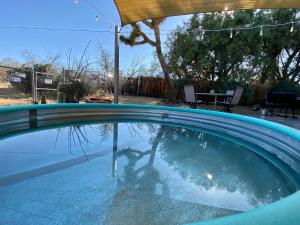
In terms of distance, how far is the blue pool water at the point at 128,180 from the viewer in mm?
1891

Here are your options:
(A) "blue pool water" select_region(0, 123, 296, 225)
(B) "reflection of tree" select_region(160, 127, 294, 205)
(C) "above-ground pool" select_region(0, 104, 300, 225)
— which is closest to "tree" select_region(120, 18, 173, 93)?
(C) "above-ground pool" select_region(0, 104, 300, 225)

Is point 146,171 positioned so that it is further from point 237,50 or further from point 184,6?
point 237,50

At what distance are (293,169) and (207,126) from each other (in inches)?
107

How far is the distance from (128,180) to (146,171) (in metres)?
0.34

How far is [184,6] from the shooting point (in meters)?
5.27

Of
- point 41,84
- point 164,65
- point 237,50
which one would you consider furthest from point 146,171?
point 237,50

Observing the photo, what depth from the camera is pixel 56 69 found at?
10883 millimetres

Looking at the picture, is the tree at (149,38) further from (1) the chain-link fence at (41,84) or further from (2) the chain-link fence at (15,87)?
(2) the chain-link fence at (15,87)

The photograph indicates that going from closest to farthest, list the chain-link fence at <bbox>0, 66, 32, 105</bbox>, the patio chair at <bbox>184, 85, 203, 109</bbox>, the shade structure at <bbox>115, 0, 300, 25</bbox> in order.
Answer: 1. the shade structure at <bbox>115, 0, 300, 25</bbox>
2. the patio chair at <bbox>184, 85, 203, 109</bbox>
3. the chain-link fence at <bbox>0, 66, 32, 105</bbox>

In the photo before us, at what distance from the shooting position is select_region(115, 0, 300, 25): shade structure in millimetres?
4988

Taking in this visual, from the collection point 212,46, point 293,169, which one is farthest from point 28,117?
point 212,46

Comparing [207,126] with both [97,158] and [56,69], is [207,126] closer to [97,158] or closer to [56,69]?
[97,158]

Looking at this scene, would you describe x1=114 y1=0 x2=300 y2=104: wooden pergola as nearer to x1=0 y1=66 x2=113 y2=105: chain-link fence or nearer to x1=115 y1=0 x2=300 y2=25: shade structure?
x1=115 y1=0 x2=300 y2=25: shade structure

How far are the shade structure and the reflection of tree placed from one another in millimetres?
2499
